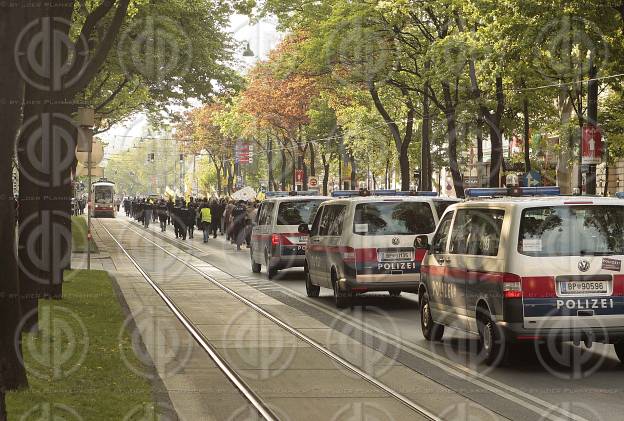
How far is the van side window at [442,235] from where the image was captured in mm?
14453

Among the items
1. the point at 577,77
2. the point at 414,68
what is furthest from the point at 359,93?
the point at 577,77

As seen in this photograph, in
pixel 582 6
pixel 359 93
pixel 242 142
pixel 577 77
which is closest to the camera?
pixel 582 6

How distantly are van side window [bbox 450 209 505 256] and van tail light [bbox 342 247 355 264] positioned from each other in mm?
5122

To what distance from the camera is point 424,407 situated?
1007 cm

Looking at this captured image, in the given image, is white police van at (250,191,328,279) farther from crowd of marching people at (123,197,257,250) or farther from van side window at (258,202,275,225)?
crowd of marching people at (123,197,257,250)

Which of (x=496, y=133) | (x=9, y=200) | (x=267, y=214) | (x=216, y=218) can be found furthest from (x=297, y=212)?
(x=216, y=218)

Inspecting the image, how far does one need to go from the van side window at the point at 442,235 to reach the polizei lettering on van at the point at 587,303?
2.47m

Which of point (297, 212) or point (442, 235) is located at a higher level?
point (297, 212)

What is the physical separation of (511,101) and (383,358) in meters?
29.3

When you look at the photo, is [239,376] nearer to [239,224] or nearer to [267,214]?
[267,214]

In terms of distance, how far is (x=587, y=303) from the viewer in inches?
477

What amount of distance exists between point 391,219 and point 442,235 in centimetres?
477

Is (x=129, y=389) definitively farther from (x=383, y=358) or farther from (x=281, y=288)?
(x=281, y=288)

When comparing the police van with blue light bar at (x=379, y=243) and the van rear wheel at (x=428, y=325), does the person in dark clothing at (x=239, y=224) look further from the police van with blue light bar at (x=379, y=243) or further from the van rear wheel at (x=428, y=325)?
the van rear wheel at (x=428, y=325)
